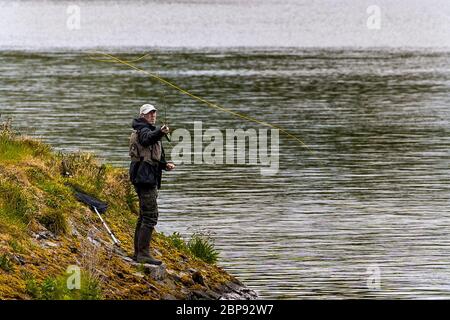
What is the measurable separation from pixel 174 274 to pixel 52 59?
64.9 meters

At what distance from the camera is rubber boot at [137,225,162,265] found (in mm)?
16766

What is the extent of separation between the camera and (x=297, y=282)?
20250 mm

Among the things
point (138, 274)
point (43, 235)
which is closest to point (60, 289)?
point (138, 274)

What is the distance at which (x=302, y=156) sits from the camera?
3819cm

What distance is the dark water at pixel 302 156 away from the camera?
72.2 ft

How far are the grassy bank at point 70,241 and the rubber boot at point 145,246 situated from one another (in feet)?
0.57

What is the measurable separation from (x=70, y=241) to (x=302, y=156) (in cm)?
2149

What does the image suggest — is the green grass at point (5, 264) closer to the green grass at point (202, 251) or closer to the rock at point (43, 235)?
the rock at point (43, 235)

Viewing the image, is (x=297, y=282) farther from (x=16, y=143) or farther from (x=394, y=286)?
(x=16, y=143)

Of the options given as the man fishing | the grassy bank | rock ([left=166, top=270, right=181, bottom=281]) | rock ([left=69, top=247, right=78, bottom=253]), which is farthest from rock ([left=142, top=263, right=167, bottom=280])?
rock ([left=69, top=247, right=78, bottom=253])

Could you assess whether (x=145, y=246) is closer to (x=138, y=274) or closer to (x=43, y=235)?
(x=138, y=274)

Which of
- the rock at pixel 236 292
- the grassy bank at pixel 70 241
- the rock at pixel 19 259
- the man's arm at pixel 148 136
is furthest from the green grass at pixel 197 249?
the rock at pixel 19 259

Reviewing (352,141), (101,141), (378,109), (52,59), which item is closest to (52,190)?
(101,141)

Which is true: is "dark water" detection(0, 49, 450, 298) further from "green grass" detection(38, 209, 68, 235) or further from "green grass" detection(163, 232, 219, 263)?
"green grass" detection(38, 209, 68, 235)
